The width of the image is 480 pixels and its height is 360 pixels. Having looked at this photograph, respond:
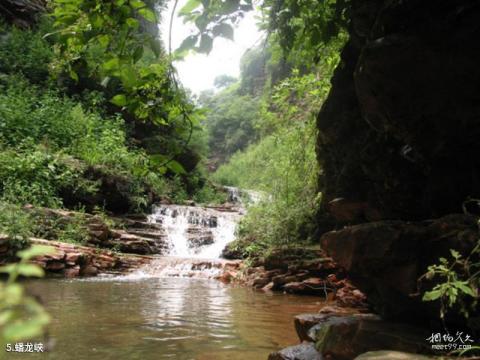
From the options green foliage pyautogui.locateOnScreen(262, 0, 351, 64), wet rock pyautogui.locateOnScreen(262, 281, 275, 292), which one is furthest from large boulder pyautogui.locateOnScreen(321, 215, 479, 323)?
wet rock pyautogui.locateOnScreen(262, 281, 275, 292)

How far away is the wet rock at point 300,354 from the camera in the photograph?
3045mm

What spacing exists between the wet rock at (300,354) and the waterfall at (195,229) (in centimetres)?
926

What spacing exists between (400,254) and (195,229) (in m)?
11.3

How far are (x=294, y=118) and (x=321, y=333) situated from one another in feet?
20.0

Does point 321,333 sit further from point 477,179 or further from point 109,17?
point 109,17

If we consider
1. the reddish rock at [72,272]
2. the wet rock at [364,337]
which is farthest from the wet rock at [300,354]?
the reddish rock at [72,272]

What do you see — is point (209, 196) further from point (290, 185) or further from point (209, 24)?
point (209, 24)

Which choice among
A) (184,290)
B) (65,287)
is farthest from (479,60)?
(65,287)

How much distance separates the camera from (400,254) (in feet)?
9.77

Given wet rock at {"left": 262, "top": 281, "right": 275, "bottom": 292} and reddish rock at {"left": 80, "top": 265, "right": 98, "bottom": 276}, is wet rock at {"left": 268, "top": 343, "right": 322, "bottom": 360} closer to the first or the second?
wet rock at {"left": 262, "top": 281, "right": 275, "bottom": 292}

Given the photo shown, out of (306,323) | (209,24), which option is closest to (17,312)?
(209,24)

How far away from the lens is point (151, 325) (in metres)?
4.40

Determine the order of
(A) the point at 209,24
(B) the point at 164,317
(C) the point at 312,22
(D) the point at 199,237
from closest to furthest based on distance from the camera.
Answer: (A) the point at 209,24, (C) the point at 312,22, (B) the point at 164,317, (D) the point at 199,237

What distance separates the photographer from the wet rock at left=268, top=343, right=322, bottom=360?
304 centimetres
